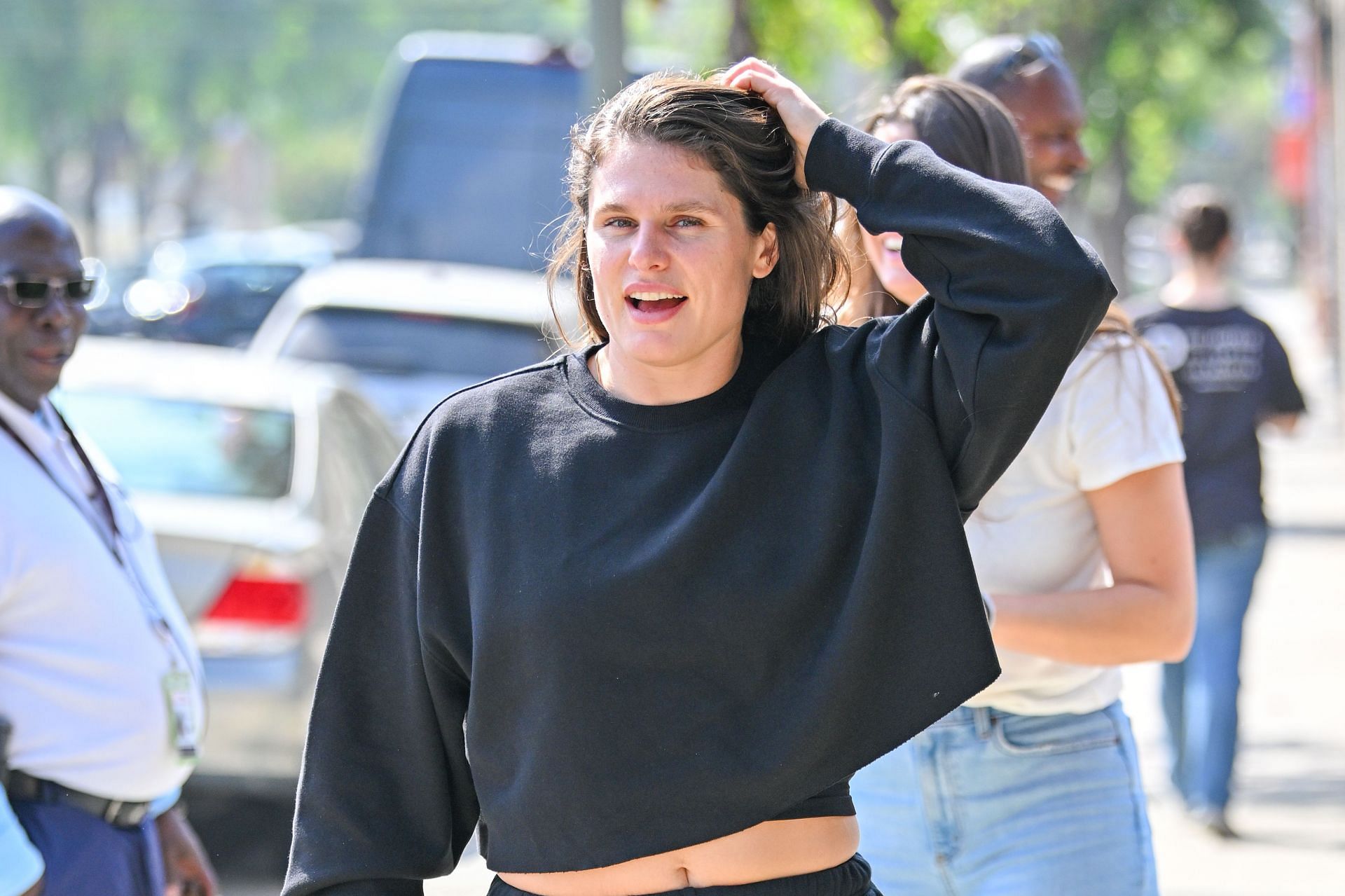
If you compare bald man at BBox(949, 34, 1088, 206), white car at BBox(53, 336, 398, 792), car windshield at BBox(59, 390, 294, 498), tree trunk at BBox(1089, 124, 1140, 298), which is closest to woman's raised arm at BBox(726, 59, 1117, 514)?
bald man at BBox(949, 34, 1088, 206)

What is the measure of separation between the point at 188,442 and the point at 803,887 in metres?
4.18

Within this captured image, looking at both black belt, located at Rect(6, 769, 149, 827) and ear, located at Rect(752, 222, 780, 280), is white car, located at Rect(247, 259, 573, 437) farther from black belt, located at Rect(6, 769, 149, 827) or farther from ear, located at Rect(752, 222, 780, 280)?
ear, located at Rect(752, 222, 780, 280)

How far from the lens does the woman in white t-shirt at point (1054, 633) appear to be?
291 centimetres

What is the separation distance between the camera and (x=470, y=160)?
13.4 metres

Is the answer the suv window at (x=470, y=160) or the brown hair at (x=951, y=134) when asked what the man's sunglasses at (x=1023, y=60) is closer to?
the brown hair at (x=951, y=134)

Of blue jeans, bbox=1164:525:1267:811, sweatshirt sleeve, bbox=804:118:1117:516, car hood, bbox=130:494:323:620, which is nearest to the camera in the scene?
sweatshirt sleeve, bbox=804:118:1117:516

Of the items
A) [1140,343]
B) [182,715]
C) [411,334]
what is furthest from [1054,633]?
[411,334]

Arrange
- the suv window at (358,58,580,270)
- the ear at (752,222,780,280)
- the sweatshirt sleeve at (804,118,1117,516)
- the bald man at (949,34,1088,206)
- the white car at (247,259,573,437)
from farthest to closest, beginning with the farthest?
1. the suv window at (358,58,580,270)
2. the white car at (247,259,573,437)
3. the bald man at (949,34,1088,206)
4. the ear at (752,222,780,280)
5. the sweatshirt sleeve at (804,118,1117,516)

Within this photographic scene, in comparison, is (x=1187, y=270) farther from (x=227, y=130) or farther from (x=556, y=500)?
(x=227, y=130)

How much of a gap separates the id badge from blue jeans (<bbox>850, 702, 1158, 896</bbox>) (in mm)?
1219

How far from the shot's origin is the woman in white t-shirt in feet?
9.55

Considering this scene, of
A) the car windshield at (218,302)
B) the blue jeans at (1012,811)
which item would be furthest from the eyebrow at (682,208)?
the car windshield at (218,302)

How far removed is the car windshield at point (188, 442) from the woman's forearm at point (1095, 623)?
353cm

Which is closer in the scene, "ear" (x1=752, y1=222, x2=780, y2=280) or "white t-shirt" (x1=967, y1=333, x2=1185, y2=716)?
"ear" (x1=752, y1=222, x2=780, y2=280)
